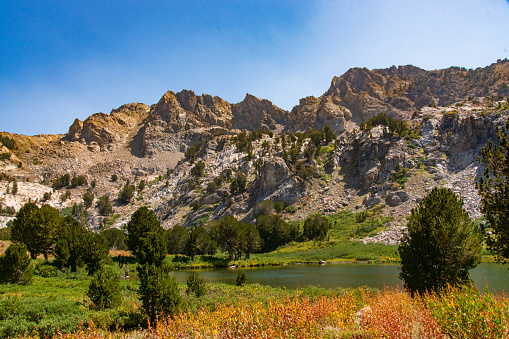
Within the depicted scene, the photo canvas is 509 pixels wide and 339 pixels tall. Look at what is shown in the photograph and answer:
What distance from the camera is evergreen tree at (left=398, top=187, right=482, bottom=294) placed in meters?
15.1

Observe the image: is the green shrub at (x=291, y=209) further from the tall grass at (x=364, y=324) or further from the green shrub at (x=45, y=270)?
the tall grass at (x=364, y=324)

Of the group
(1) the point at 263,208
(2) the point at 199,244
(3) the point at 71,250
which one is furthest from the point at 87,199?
(3) the point at 71,250

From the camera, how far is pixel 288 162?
365 ft

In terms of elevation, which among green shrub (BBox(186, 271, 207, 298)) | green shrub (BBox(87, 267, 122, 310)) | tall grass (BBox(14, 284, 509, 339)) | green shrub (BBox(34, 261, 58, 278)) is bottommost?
green shrub (BBox(34, 261, 58, 278))

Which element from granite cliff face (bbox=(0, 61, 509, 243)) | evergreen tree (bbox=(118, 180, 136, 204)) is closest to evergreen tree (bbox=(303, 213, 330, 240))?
granite cliff face (bbox=(0, 61, 509, 243))

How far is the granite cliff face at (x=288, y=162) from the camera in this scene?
88000 mm

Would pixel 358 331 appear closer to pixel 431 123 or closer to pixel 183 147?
pixel 431 123

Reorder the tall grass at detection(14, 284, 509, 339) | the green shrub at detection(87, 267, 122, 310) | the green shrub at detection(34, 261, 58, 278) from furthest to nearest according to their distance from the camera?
the green shrub at detection(34, 261, 58, 278)
the green shrub at detection(87, 267, 122, 310)
the tall grass at detection(14, 284, 509, 339)

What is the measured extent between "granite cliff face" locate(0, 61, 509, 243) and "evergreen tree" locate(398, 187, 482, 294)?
53.3 metres

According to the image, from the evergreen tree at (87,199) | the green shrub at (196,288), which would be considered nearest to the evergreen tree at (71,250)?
the green shrub at (196,288)

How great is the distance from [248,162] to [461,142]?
259ft

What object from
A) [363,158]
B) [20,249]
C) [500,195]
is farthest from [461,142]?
[20,249]

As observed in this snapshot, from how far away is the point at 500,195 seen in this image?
10.2 meters

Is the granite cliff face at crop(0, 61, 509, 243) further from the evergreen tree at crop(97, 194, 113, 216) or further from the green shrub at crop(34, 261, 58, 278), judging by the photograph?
the green shrub at crop(34, 261, 58, 278)
